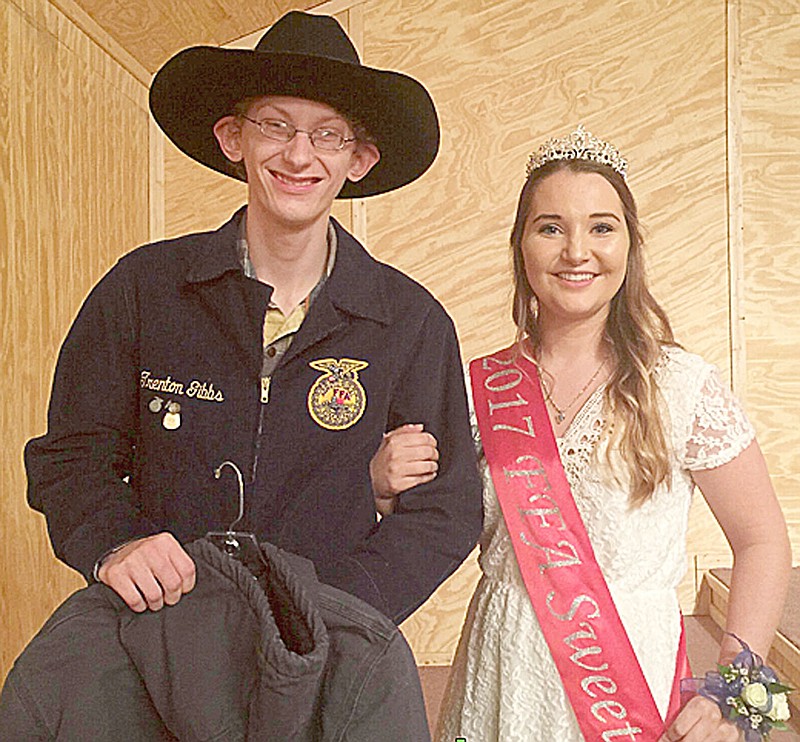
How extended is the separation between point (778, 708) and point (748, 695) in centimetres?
8

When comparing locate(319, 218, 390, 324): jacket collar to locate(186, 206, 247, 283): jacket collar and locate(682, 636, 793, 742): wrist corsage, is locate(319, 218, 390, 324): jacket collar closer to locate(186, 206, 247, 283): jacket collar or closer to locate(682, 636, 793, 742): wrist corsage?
locate(186, 206, 247, 283): jacket collar

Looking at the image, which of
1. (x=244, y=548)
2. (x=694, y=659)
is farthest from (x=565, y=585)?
(x=694, y=659)

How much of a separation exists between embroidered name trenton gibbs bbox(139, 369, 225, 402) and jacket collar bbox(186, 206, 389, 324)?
0.11m

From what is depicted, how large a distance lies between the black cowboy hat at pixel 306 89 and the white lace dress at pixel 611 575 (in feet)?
1.82

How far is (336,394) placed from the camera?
4.23ft

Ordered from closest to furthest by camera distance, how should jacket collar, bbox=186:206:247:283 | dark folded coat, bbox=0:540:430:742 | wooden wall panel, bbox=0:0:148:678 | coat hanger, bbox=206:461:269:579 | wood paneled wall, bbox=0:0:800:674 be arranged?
dark folded coat, bbox=0:540:430:742, coat hanger, bbox=206:461:269:579, jacket collar, bbox=186:206:247:283, wooden wall panel, bbox=0:0:148:678, wood paneled wall, bbox=0:0:800:674

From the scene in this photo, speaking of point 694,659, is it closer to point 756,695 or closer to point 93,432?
point 756,695

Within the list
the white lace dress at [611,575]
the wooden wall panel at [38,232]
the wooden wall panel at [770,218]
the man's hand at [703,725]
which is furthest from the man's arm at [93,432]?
the wooden wall panel at [770,218]

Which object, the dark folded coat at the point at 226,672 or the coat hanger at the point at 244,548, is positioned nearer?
the dark folded coat at the point at 226,672

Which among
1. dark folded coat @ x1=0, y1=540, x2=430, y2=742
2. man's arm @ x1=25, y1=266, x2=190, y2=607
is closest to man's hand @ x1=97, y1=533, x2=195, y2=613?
dark folded coat @ x1=0, y1=540, x2=430, y2=742

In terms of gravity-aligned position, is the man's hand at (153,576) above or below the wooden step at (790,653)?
above

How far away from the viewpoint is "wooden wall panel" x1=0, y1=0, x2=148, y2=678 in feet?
8.09

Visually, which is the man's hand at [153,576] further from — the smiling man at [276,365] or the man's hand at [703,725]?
the man's hand at [703,725]

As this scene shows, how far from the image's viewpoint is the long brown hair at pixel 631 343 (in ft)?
5.54
